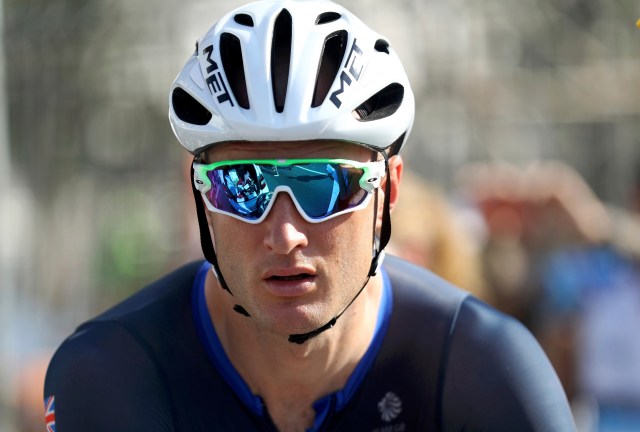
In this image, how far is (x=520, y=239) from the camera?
8.03 metres

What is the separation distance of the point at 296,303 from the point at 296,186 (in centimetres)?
32

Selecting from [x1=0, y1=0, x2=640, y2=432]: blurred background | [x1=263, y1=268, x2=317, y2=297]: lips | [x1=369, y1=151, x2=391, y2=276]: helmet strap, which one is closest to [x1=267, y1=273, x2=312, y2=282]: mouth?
[x1=263, y1=268, x2=317, y2=297]: lips

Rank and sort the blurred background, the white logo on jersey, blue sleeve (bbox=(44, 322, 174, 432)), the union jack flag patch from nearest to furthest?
1. blue sleeve (bbox=(44, 322, 174, 432))
2. the union jack flag patch
3. the white logo on jersey
4. the blurred background

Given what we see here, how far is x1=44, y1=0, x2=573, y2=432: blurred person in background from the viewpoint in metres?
3.22

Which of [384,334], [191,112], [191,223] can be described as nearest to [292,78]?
[191,112]

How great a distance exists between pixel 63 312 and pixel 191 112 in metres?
6.53

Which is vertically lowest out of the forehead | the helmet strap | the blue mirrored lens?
the helmet strap

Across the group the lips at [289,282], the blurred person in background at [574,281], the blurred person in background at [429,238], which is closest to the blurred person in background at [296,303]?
the lips at [289,282]

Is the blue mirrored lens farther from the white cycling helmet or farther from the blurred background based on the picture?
the blurred background

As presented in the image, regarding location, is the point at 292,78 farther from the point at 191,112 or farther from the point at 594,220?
the point at 594,220

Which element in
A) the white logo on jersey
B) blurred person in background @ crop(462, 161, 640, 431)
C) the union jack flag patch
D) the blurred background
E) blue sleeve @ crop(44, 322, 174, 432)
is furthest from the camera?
the blurred background

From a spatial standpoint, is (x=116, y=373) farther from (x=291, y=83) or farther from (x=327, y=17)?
(x=327, y=17)

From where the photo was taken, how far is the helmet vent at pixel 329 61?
3.32 m

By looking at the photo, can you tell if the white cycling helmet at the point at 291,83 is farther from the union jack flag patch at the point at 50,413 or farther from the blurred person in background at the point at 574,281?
the blurred person in background at the point at 574,281
